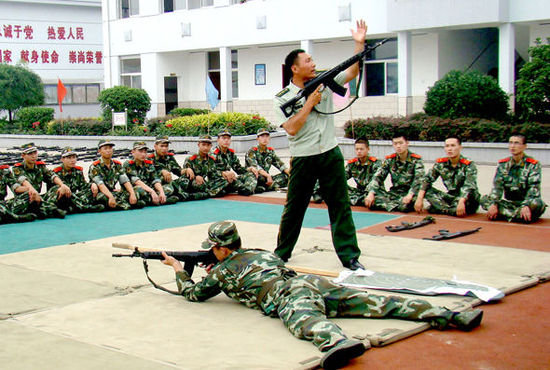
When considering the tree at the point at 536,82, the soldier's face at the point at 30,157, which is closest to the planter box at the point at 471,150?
the tree at the point at 536,82

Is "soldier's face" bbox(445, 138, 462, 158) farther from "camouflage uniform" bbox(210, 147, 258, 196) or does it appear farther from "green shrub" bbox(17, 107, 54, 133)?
"green shrub" bbox(17, 107, 54, 133)

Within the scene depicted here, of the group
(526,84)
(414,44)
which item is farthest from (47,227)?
(414,44)

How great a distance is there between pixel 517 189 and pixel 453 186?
3.27 feet

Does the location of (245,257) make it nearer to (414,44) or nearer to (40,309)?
(40,309)

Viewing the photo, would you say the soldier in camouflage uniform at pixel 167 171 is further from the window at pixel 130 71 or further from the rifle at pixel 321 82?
the window at pixel 130 71

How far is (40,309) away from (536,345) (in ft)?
12.2

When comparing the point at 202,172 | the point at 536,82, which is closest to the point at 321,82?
the point at 202,172

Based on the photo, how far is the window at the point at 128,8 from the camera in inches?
1297

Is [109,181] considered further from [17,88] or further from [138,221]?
[17,88]

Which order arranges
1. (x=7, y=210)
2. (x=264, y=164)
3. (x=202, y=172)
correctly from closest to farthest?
(x=7, y=210)
(x=202, y=172)
(x=264, y=164)

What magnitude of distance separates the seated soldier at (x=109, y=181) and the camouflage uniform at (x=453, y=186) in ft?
15.0

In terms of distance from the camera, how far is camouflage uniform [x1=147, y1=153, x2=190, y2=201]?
12648 mm

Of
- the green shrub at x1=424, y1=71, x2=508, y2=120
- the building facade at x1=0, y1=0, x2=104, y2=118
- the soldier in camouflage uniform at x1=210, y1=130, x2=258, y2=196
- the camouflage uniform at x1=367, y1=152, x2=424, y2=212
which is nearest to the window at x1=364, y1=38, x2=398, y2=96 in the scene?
the green shrub at x1=424, y1=71, x2=508, y2=120

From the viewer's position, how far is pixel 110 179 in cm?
1190
